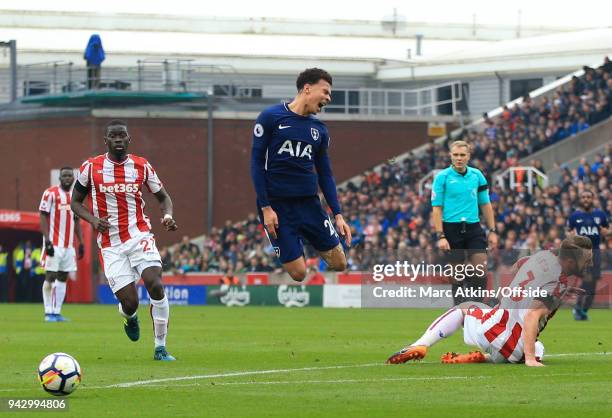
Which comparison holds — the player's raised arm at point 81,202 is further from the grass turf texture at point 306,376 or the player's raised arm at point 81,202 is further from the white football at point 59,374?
the white football at point 59,374

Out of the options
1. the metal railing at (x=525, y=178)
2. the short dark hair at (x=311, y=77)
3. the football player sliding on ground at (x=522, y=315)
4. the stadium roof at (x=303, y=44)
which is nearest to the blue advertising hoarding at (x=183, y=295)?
the metal railing at (x=525, y=178)

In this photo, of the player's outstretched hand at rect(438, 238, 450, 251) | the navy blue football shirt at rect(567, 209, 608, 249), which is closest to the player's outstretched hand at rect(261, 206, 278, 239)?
the player's outstretched hand at rect(438, 238, 450, 251)

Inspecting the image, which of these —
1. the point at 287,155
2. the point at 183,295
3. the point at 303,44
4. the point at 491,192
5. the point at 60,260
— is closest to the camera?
the point at 287,155

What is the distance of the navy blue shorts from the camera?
566 inches

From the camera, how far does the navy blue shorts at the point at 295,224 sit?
14.4 m

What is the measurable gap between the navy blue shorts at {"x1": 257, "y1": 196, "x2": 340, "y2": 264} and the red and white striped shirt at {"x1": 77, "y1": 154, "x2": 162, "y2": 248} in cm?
207

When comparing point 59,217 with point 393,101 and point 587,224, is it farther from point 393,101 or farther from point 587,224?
point 393,101

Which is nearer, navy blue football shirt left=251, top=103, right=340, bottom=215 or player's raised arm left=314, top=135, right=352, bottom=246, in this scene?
navy blue football shirt left=251, top=103, right=340, bottom=215

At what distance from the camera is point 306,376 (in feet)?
43.3

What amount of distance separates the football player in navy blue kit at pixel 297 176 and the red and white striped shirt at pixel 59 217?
11.9 meters

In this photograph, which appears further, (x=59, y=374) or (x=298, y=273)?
(x=298, y=273)

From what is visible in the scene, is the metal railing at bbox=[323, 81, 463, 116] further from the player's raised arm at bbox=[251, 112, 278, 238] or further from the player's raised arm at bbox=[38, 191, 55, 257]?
the player's raised arm at bbox=[251, 112, 278, 238]

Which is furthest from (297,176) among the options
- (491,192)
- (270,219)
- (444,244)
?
(491,192)

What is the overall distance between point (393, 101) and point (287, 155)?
4495 centimetres
